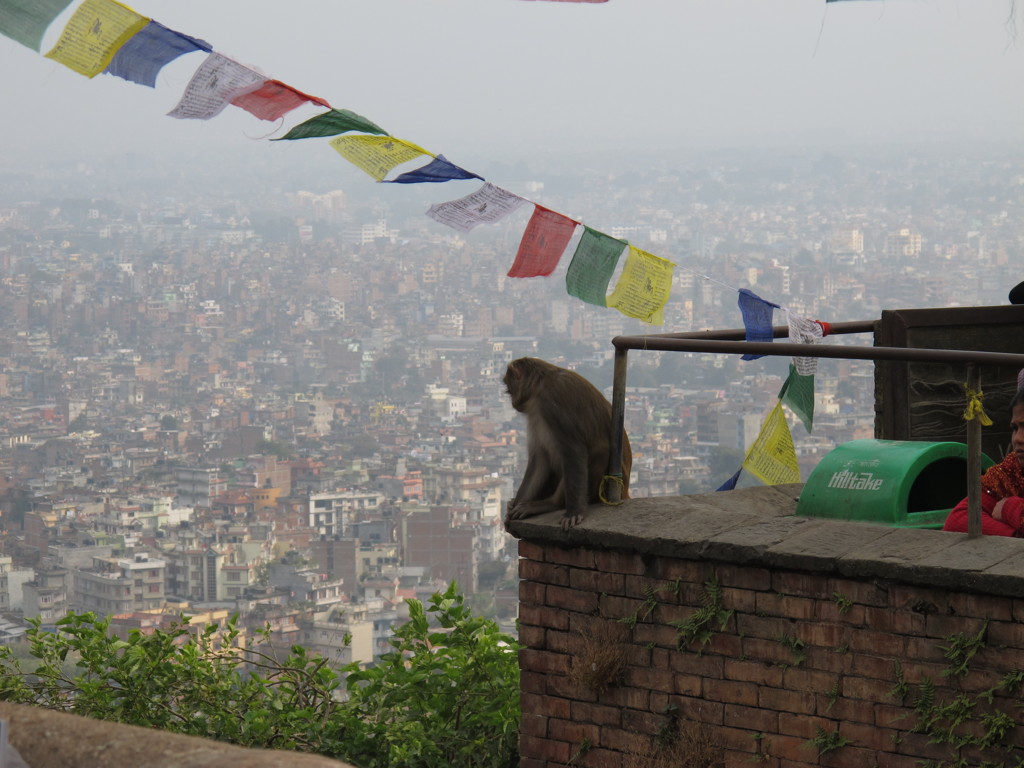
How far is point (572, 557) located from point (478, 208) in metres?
2.11

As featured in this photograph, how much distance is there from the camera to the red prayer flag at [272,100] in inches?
237

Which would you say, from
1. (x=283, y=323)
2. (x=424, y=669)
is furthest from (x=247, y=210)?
(x=424, y=669)

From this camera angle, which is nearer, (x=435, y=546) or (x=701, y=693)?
(x=701, y=693)

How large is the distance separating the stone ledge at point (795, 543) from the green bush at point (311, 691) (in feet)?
4.65

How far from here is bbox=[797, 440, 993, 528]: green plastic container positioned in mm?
4895

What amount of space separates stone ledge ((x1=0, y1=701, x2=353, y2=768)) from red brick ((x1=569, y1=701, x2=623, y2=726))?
2805 millimetres

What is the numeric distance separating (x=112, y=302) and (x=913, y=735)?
33844 mm

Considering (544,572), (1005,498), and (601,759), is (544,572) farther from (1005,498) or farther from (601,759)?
(1005,498)

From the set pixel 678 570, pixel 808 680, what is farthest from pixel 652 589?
pixel 808 680

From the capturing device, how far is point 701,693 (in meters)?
4.83

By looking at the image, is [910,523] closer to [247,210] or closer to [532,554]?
[532,554]

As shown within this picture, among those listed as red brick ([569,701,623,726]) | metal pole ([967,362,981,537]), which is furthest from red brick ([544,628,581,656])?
metal pole ([967,362,981,537])

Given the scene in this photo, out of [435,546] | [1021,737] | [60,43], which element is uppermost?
[60,43]

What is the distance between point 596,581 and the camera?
201 inches
